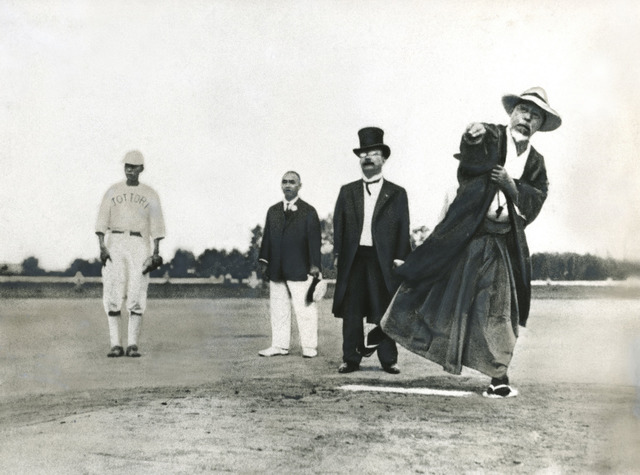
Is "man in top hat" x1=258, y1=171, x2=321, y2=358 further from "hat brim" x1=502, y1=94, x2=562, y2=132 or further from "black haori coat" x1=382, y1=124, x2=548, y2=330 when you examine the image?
"hat brim" x1=502, y1=94, x2=562, y2=132

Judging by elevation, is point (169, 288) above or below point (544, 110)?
below

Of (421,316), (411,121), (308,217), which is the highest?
(411,121)

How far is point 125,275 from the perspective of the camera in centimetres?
557

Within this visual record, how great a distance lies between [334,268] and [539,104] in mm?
1873

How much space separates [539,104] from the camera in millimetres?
5016

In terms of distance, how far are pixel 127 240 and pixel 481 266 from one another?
269cm

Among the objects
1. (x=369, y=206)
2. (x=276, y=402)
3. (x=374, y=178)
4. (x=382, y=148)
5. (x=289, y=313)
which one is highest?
(x=382, y=148)

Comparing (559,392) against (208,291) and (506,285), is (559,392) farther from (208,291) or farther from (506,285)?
(208,291)

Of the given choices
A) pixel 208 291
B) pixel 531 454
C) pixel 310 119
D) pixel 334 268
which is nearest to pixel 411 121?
pixel 310 119

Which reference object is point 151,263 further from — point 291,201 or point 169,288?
point 291,201

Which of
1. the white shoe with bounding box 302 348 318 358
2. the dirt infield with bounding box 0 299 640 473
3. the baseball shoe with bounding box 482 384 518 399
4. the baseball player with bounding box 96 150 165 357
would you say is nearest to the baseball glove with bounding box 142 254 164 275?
the baseball player with bounding box 96 150 165 357

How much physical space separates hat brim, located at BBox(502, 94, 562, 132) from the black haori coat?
0.21 meters

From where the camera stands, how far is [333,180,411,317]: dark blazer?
203 inches

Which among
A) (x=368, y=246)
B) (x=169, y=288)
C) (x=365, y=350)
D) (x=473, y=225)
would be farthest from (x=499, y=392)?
(x=169, y=288)
